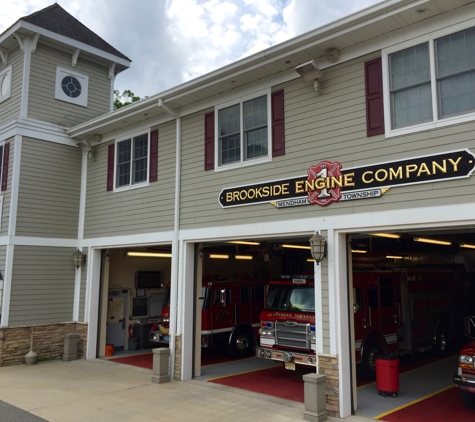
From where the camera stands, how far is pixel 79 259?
48.8 ft

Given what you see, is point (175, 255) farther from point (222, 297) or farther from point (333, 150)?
point (333, 150)

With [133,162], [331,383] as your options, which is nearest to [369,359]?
[331,383]

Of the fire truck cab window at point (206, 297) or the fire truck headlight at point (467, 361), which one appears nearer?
the fire truck headlight at point (467, 361)

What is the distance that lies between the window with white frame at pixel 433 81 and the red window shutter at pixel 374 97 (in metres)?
0.17

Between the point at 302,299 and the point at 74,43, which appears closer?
the point at 302,299

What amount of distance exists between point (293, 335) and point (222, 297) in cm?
367

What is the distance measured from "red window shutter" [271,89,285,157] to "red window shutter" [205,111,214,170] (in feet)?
6.32

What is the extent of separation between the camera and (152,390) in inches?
415

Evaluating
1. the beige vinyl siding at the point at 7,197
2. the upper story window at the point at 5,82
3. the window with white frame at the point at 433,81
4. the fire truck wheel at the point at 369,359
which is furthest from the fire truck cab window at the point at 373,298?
the upper story window at the point at 5,82

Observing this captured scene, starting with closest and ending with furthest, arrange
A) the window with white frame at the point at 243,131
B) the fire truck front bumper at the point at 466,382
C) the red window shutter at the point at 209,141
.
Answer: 1. the fire truck front bumper at the point at 466,382
2. the window with white frame at the point at 243,131
3. the red window shutter at the point at 209,141

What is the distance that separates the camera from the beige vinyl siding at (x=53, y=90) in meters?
15.0

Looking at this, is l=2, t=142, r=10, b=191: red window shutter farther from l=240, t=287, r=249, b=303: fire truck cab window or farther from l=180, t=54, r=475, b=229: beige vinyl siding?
l=240, t=287, r=249, b=303: fire truck cab window

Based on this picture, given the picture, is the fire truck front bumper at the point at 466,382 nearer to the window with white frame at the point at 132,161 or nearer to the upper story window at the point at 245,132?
the upper story window at the point at 245,132

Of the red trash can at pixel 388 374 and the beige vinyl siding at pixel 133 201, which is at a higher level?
the beige vinyl siding at pixel 133 201
